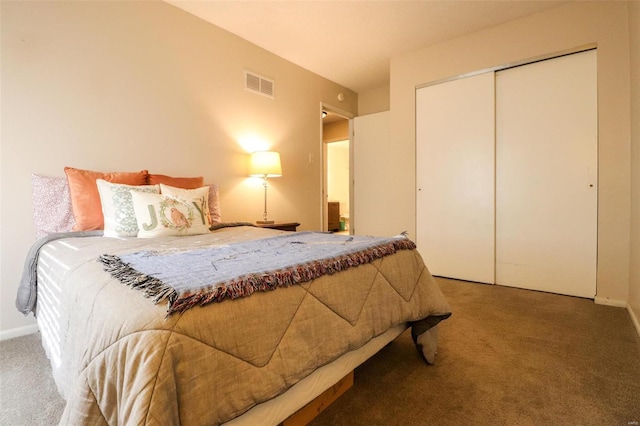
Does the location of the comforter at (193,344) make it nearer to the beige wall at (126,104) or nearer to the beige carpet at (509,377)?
the beige carpet at (509,377)

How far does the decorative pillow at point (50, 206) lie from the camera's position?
190cm

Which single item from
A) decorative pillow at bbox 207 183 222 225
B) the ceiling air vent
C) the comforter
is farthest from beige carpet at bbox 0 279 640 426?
the ceiling air vent

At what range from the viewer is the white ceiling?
8.52 ft

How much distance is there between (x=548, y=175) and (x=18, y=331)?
165 inches

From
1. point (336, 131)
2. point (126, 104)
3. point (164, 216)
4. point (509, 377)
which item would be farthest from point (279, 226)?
point (336, 131)

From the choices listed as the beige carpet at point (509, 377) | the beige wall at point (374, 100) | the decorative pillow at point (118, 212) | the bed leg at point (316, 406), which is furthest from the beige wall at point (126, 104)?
the beige carpet at point (509, 377)

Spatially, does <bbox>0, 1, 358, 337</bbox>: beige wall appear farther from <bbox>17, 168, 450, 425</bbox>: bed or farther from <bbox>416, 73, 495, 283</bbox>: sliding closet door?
<bbox>416, 73, 495, 283</bbox>: sliding closet door

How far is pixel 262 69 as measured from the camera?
3348 millimetres

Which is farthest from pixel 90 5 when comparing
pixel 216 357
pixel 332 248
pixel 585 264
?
pixel 585 264

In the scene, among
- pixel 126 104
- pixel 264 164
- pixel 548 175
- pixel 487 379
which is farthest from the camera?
pixel 264 164

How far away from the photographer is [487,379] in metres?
1.39

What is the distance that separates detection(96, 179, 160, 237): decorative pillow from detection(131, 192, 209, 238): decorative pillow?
0.13ft

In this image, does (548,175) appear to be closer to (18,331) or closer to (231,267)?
(231,267)

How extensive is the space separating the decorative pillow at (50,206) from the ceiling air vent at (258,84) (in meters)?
1.93
